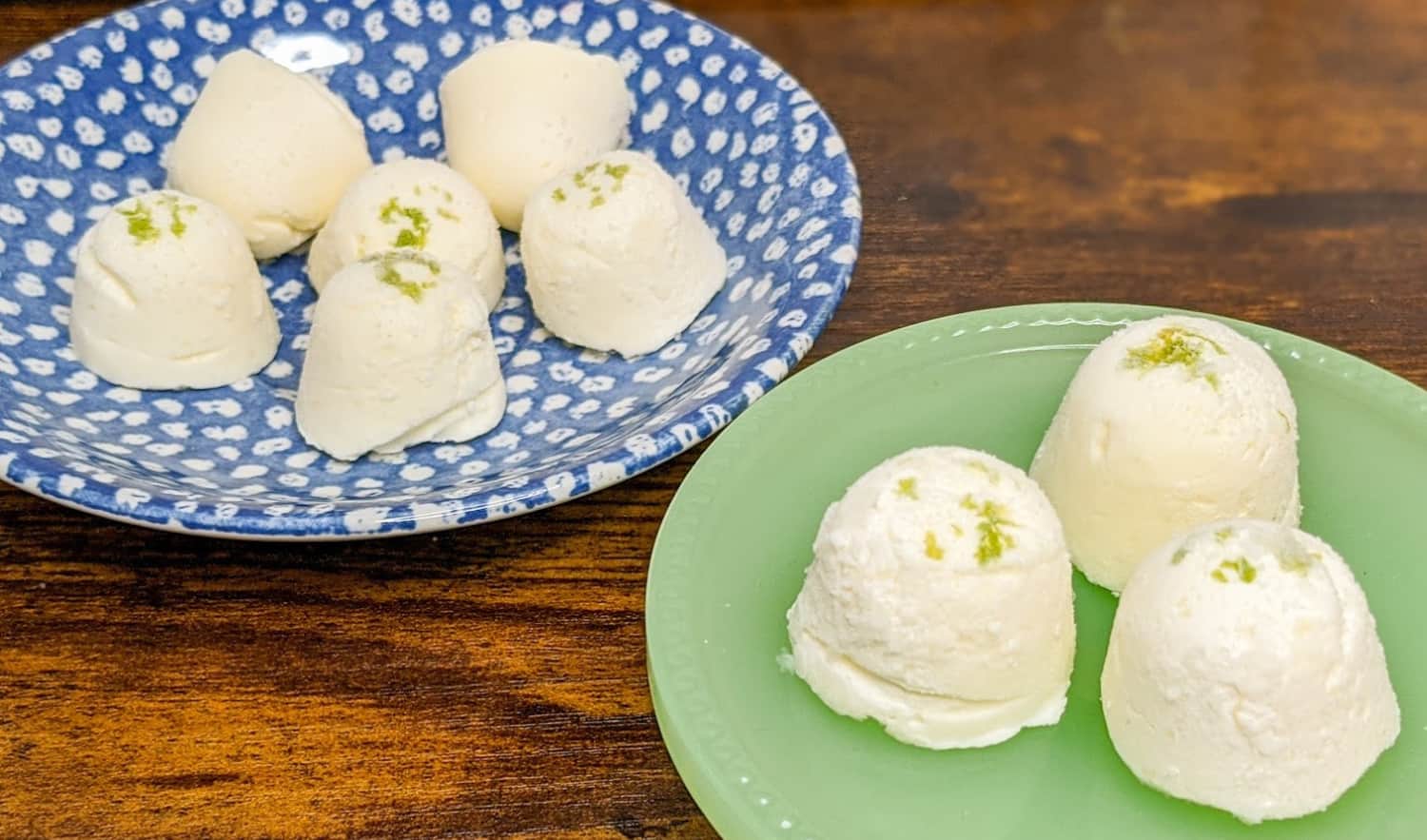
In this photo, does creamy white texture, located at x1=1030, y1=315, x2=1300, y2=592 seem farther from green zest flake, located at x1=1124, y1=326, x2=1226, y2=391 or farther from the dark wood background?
the dark wood background

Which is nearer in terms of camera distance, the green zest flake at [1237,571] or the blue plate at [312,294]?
the green zest flake at [1237,571]

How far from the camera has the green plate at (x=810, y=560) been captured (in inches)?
24.9

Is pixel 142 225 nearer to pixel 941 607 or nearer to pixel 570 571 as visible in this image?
pixel 570 571

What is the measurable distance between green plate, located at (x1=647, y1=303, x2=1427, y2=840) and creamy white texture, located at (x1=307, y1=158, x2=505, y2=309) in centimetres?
31

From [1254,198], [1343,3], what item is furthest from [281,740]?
[1343,3]

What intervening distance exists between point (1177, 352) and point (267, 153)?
2.30ft

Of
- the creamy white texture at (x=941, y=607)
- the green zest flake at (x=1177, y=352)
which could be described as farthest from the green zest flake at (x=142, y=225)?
the green zest flake at (x=1177, y=352)

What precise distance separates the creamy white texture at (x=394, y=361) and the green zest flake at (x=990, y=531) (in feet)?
1.27

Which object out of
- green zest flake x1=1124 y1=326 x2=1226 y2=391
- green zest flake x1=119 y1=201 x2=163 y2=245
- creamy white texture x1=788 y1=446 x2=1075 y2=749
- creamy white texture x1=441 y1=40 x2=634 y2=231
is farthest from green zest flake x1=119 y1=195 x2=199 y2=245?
green zest flake x1=1124 y1=326 x2=1226 y2=391

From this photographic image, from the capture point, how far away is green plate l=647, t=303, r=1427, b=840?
63cm

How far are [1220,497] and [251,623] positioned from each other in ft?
1.80

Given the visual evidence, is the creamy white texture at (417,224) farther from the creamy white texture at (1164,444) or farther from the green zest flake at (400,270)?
the creamy white texture at (1164,444)

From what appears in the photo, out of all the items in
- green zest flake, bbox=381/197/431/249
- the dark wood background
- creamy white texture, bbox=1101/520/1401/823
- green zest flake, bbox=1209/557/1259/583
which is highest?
green zest flake, bbox=381/197/431/249

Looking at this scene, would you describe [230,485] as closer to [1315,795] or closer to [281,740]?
[281,740]
